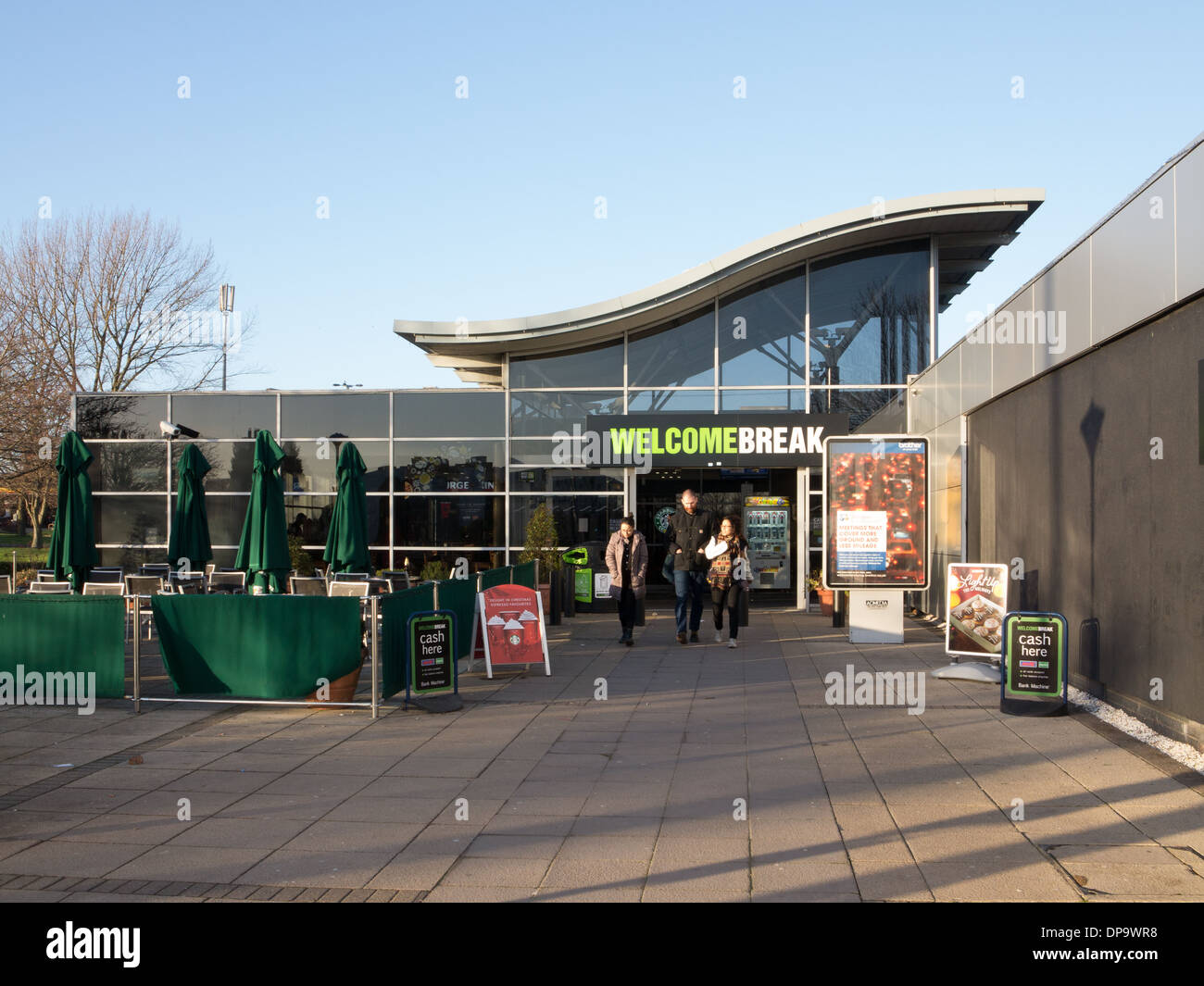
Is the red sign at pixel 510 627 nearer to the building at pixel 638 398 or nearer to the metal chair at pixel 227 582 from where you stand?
the metal chair at pixel 227 582

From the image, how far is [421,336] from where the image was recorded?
20172mm

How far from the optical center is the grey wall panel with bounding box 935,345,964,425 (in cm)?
1557

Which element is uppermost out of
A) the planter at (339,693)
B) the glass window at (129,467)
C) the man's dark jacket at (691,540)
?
the glass window at (129,467)

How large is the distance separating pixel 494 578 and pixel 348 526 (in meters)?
2.15

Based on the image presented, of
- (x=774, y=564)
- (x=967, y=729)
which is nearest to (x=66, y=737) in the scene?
(x=967, y=729)

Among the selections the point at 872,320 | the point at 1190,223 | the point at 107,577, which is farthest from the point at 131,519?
the point at 1190,223

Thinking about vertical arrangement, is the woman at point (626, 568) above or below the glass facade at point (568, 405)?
below

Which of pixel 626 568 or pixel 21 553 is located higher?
pixel 626 568

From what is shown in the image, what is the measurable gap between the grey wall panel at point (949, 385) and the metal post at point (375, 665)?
9841 mm

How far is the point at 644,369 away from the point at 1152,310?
12.7 meters

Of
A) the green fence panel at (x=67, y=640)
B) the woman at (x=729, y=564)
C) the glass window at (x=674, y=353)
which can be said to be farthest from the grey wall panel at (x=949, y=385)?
the green fence panel at (x=67, y=640)

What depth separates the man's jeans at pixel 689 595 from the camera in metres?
14.7

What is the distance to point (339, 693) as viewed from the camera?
9773 mm

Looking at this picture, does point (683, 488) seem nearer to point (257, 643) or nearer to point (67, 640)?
point (257, 643)
